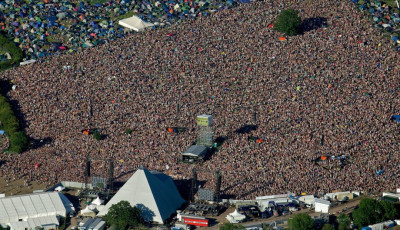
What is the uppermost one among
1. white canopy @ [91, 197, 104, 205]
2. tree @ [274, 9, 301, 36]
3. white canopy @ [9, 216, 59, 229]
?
tree @ [274, 9, 301, 36]

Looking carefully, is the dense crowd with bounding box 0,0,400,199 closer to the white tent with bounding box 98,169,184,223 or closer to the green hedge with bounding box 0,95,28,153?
the green hedge with bounding box 0,95,28,153

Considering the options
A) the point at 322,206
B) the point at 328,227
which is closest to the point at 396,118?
the point at 322,206

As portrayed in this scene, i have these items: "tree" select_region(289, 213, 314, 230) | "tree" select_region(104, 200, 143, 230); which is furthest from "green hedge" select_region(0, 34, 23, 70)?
"tree" select_region(289, 213, 314, 230)

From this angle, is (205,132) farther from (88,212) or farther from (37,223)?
(37,223)

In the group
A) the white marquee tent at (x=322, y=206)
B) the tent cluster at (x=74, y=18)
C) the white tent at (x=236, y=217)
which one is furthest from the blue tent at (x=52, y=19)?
the white marquee tent at (x=322, y=206)

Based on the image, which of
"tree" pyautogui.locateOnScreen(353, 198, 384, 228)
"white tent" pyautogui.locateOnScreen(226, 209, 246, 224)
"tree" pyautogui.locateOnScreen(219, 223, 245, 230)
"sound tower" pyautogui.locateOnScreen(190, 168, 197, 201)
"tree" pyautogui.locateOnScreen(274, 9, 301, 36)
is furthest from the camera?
"tree" pyautogui.locateOnScreen(274, 9, 301, 36)
